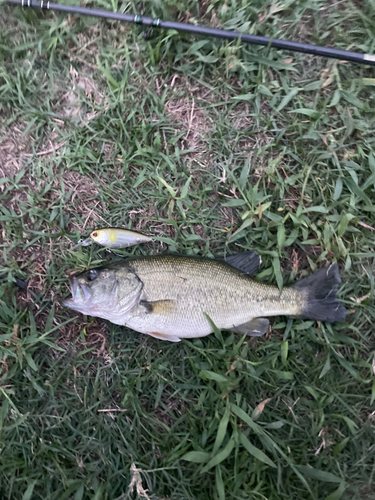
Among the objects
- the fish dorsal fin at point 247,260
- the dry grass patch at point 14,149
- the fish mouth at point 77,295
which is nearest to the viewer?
the fish mouth at point 77,295

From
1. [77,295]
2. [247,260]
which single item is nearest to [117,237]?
[77,295]

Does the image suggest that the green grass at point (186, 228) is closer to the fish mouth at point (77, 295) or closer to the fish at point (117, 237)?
the fish at point (117, 237)

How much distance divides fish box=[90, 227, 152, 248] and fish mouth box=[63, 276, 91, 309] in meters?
0.41

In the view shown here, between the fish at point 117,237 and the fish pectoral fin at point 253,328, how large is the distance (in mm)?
1091

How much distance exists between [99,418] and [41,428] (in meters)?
0.51

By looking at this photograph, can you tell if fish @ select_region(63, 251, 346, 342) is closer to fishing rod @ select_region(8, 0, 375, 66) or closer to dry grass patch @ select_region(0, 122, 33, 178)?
dry grass patch @ select_region(0, 122, 33, 178)

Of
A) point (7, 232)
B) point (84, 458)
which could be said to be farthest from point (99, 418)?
point (7, 232)

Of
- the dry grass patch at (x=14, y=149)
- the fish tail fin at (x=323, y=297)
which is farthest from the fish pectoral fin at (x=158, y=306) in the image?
the dry grass patch at (x=14, y=149)

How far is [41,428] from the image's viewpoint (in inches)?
105

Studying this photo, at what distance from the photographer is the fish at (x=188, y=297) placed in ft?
8.22

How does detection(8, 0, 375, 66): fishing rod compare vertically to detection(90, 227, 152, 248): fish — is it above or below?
above

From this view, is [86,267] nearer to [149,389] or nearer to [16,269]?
[16,269]

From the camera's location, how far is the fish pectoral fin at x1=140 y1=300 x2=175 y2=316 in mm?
2506

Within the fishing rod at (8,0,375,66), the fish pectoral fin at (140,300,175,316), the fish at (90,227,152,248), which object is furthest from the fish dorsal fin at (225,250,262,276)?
the fishing rod at (8,0,375,66)
